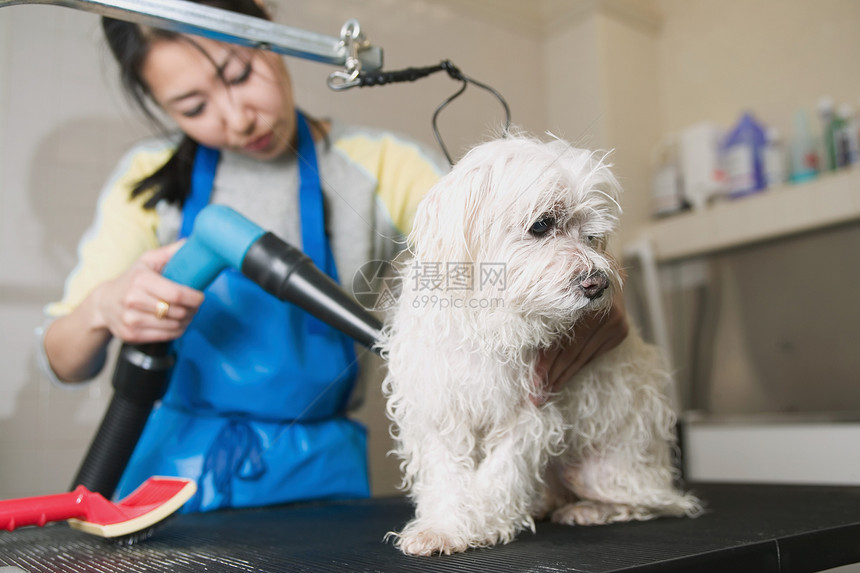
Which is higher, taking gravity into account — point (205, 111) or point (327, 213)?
point (205, 111)

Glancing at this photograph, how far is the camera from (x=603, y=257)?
0.67 metres

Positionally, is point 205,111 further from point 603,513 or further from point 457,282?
point 603,513

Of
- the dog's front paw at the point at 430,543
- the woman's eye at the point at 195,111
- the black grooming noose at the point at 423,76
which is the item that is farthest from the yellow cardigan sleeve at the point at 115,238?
the dog's front paw at the point at 430,543

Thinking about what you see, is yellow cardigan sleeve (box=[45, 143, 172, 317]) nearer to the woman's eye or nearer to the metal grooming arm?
the woman's eye

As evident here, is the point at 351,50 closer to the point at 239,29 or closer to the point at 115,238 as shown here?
the point at 239,29

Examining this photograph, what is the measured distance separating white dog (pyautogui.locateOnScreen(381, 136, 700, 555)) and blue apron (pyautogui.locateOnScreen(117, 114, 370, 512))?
1.26 feet

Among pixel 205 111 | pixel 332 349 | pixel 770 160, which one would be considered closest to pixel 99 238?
pixel 205 111

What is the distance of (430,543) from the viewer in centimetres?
68

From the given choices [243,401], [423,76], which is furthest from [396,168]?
[243,401]

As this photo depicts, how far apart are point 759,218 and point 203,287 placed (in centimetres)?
185

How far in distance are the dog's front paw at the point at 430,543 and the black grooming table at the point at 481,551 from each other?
0.01 m

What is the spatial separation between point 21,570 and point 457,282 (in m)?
0.49

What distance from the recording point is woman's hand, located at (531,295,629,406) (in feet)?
2.41

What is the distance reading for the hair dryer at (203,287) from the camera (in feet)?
2.81
